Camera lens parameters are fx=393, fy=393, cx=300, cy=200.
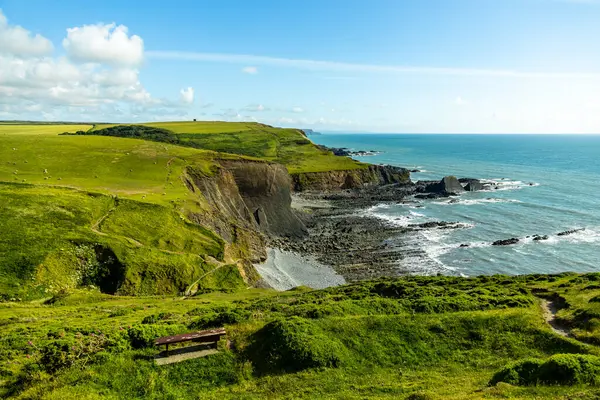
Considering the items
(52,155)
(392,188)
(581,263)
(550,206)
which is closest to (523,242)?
(581,263)

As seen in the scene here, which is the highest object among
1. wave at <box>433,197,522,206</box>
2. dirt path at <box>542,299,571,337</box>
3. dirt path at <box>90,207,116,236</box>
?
dirt path at <box>90,207,116,236</box>

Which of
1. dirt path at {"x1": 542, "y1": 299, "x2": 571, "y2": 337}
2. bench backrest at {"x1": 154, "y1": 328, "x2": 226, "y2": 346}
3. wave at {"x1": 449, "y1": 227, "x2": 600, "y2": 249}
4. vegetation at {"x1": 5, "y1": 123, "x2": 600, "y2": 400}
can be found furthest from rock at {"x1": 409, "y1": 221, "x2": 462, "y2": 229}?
bench backrest at {"x1": 154, "y1": 328, "x2": 226, "y2": 346}

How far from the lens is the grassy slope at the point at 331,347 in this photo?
1608 cm

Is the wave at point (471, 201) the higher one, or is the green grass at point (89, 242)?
the green grass at point (89, 242)

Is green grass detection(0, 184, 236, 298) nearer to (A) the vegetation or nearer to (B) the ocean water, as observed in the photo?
(A) the vegetation

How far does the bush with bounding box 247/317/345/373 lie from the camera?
18.3 meters

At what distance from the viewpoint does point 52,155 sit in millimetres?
77250

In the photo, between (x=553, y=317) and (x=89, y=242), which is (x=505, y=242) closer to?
(x=553, y=317)

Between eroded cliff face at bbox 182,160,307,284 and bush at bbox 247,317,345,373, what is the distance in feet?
112

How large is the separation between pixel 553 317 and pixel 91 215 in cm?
4733

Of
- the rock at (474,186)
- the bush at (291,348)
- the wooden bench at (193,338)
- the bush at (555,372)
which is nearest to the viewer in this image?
the bush at (555,372)

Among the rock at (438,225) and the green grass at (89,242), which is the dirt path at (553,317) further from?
the rock at (438,225)

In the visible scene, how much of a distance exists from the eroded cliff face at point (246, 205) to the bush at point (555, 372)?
132ft

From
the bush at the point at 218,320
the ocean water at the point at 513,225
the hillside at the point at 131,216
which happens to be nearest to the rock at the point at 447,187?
the ocean water at the point at 513,225
